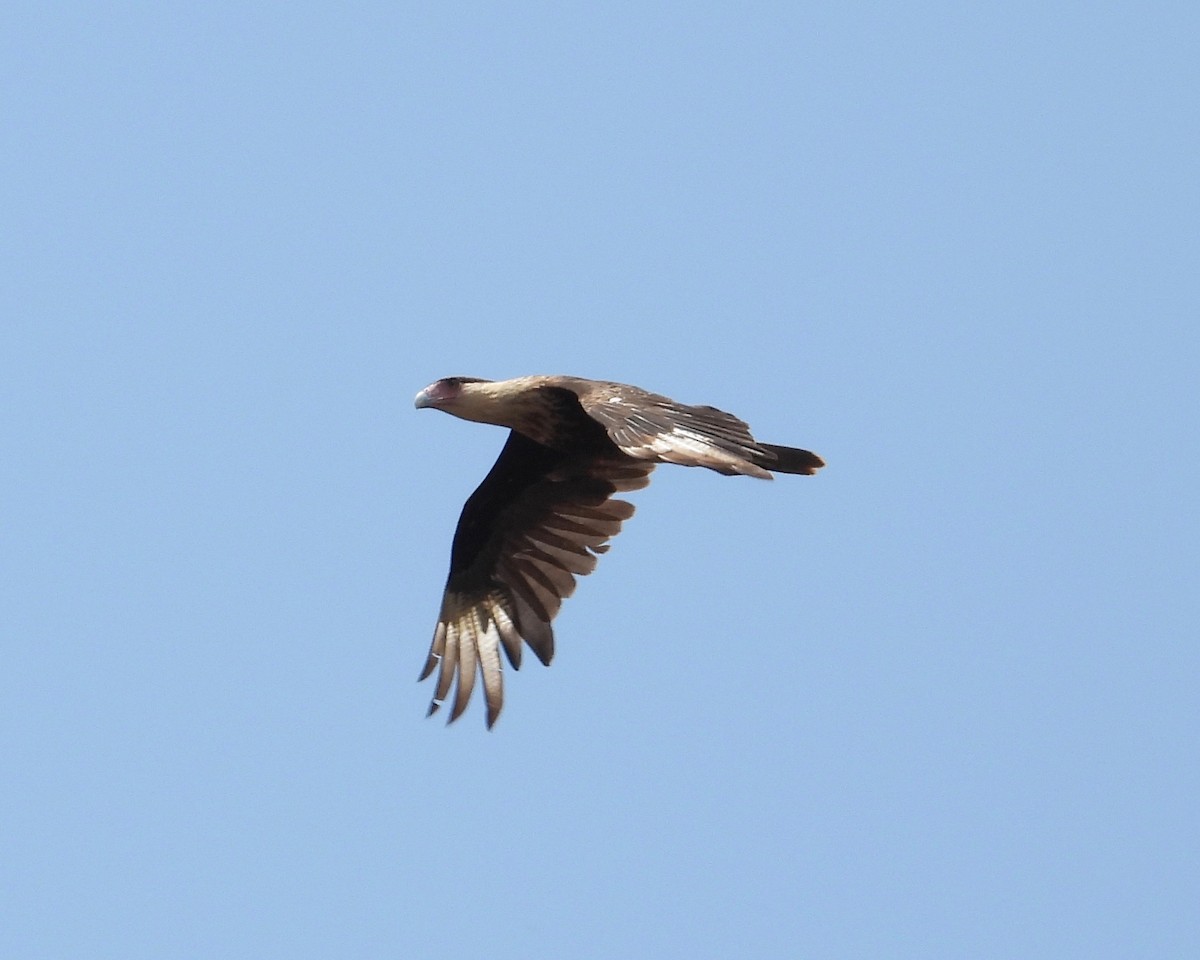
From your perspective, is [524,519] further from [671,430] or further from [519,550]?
[671,430]

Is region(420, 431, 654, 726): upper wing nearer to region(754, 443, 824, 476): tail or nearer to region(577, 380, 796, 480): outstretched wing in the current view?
region(754, 443, 824, 476): tail

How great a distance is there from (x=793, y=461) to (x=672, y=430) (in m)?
1.61

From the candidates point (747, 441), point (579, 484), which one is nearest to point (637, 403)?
point (747, 441)

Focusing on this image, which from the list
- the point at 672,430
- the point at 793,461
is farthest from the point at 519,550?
the point at 672,430

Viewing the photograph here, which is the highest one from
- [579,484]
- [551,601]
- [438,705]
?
[579,484]

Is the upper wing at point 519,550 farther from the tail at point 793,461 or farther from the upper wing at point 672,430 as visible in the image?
the upper wing at point 672,430

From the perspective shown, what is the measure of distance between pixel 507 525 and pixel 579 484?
453 mm

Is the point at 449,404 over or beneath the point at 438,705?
over

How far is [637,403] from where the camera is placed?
873 cm

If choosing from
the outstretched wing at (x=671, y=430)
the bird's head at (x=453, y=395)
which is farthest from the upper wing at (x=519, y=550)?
the outstretched wing at (x=671, y=430)

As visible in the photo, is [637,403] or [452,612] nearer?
[637,403]

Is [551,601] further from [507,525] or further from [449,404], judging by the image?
[449,404]

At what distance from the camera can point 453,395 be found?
9.90m

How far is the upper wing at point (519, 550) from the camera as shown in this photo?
9797mm
